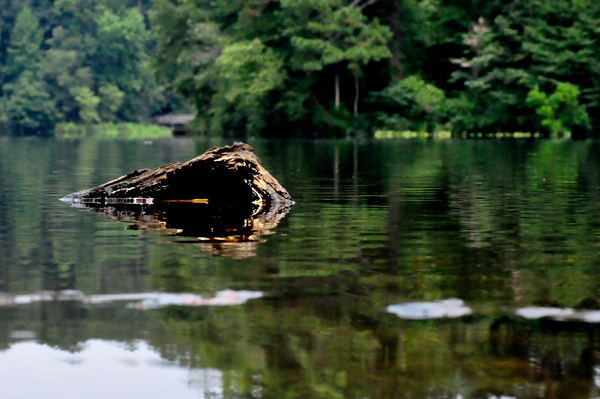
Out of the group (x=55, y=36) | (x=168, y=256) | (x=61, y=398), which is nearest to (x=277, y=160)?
(x=168, y=256)

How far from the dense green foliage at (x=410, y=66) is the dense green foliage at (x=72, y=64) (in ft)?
134

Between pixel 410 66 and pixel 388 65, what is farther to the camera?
pixel 410 66

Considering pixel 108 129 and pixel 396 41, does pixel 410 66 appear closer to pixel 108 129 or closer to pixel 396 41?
pixel 396 41

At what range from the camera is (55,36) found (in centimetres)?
10781

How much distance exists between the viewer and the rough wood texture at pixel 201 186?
551 inches

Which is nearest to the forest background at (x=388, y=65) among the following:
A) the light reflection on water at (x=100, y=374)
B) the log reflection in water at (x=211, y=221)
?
the log reflection in water at (x=211, y=221)

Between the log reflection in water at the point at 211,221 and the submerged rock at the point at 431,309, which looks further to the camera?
the log reflection in water at the point at 211,221

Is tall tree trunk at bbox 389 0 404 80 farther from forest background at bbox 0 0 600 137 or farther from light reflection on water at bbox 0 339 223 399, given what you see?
light reflection on water at bbox 0 339 223 399

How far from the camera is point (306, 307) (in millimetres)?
6246

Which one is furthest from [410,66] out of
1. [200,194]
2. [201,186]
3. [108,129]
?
[201,186]

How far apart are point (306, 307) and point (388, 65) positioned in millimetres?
56849

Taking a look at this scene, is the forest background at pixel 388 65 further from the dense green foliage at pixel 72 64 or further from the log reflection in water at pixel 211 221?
the log reflection in water at pixel 211 221

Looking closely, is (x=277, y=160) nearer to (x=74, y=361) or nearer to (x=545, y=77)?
(x=74, y=361)

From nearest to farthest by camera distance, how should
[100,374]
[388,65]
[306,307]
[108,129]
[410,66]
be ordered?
1. [100,374]
2. [306,307]
3. [388,65]
4. [410,66]
5. [108,129]
